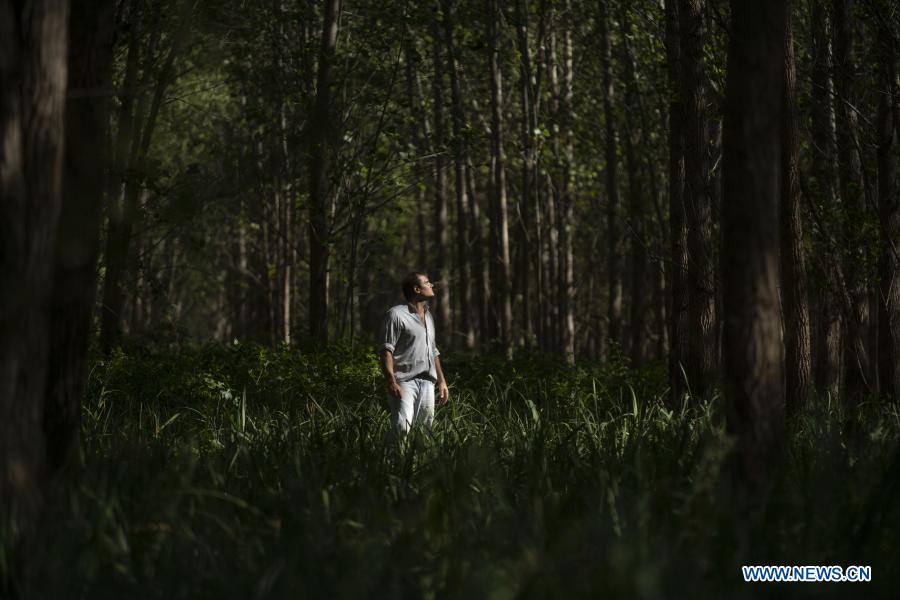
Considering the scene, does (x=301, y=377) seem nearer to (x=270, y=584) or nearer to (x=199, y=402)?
(x=199, y=402)

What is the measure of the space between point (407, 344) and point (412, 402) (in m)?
0.51

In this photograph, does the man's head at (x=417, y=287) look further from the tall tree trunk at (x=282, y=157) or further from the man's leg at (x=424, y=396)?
the tall tree trunk at (x=282, y=157)

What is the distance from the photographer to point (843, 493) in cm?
513

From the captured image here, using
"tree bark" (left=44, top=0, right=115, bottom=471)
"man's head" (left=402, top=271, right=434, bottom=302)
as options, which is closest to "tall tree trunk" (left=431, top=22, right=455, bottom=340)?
"man's head" (left=402, top=271, right=434, bottom=302)

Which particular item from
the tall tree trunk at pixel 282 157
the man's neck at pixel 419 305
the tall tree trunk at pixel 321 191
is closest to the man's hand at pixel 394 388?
the man's neck at pixel 419 305

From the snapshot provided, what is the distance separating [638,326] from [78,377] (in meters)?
17.5

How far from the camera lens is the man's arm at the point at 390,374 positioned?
977 cm

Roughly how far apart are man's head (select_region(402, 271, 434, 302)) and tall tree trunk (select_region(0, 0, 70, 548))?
17.8ft

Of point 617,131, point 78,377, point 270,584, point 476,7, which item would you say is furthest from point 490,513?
point 617,131

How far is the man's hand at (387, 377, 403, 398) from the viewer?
9.76 metres

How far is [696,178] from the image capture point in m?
11.0

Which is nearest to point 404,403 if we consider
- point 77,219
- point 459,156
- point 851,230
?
point 77,219

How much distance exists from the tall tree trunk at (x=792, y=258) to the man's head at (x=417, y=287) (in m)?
3.10

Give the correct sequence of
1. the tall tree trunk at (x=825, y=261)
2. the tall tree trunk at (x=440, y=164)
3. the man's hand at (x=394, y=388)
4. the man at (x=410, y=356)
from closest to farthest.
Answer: the man's hand at (x=394, y=388) < the man at (x=410, y=356) < the tall tree trunk at (x=825, y=261) < the tall tree trunk at (x=440, y=164)
